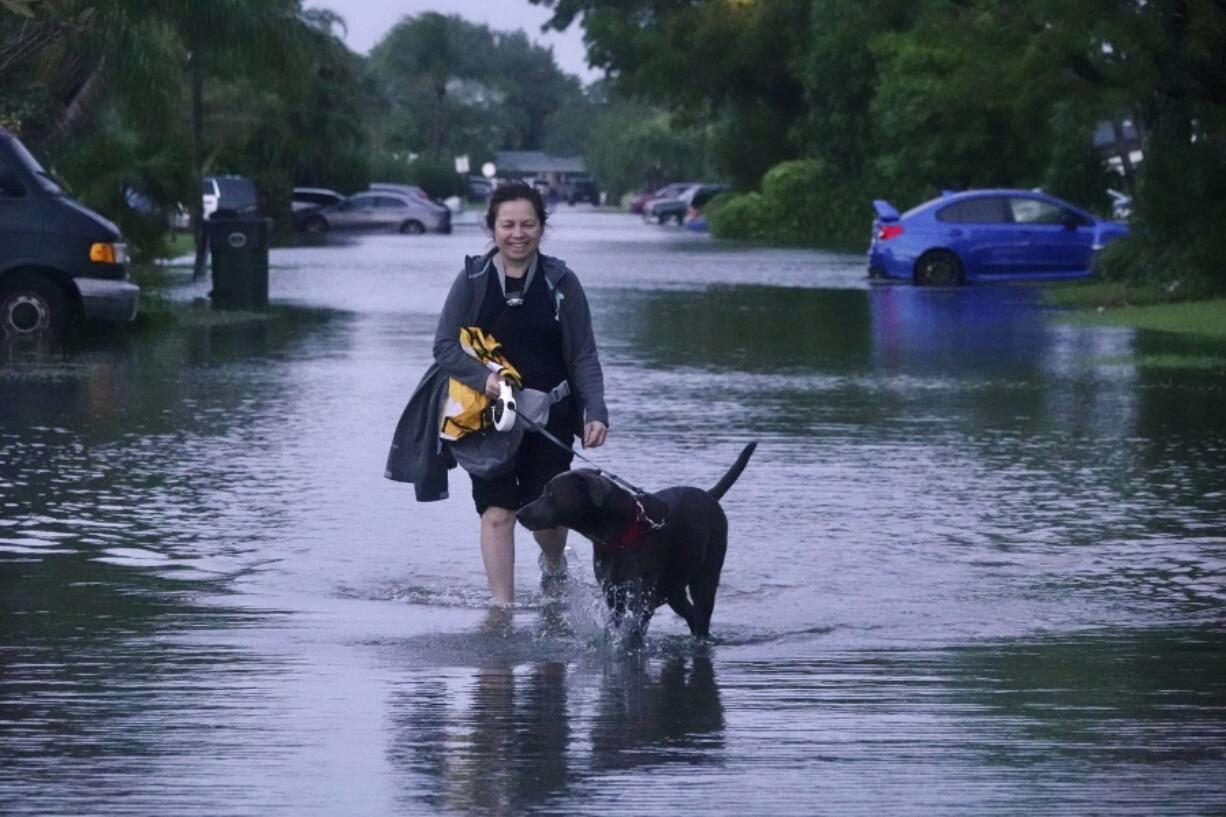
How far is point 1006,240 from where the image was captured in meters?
35.8

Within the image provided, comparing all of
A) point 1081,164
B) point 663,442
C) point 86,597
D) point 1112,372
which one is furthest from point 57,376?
point 1081,164

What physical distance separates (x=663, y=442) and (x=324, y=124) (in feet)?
203

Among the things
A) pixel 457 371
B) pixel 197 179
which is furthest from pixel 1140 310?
pixel 457 371

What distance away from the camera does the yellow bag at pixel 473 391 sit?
29.2 ft

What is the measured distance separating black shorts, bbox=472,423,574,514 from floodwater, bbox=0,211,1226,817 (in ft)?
1.19

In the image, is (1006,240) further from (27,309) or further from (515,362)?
(515,362)

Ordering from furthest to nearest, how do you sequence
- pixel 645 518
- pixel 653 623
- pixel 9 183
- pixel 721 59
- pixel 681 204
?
1. pixel 681 204
2. pixel 721 59
3. pixel 9 183
4. pixel 653 623
5. pixel 645 518

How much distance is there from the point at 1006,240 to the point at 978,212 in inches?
21.5

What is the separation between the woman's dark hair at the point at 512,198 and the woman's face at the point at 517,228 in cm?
1

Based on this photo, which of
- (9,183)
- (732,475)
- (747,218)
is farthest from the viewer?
(747,218)

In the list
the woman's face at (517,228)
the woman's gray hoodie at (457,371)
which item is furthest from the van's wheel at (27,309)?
the woman's face at (517,228)

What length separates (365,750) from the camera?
6.78 m

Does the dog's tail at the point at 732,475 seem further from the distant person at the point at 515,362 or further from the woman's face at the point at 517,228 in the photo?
the woman's face at the point at 517,228

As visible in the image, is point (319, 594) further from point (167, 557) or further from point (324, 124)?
point (324, 124)
